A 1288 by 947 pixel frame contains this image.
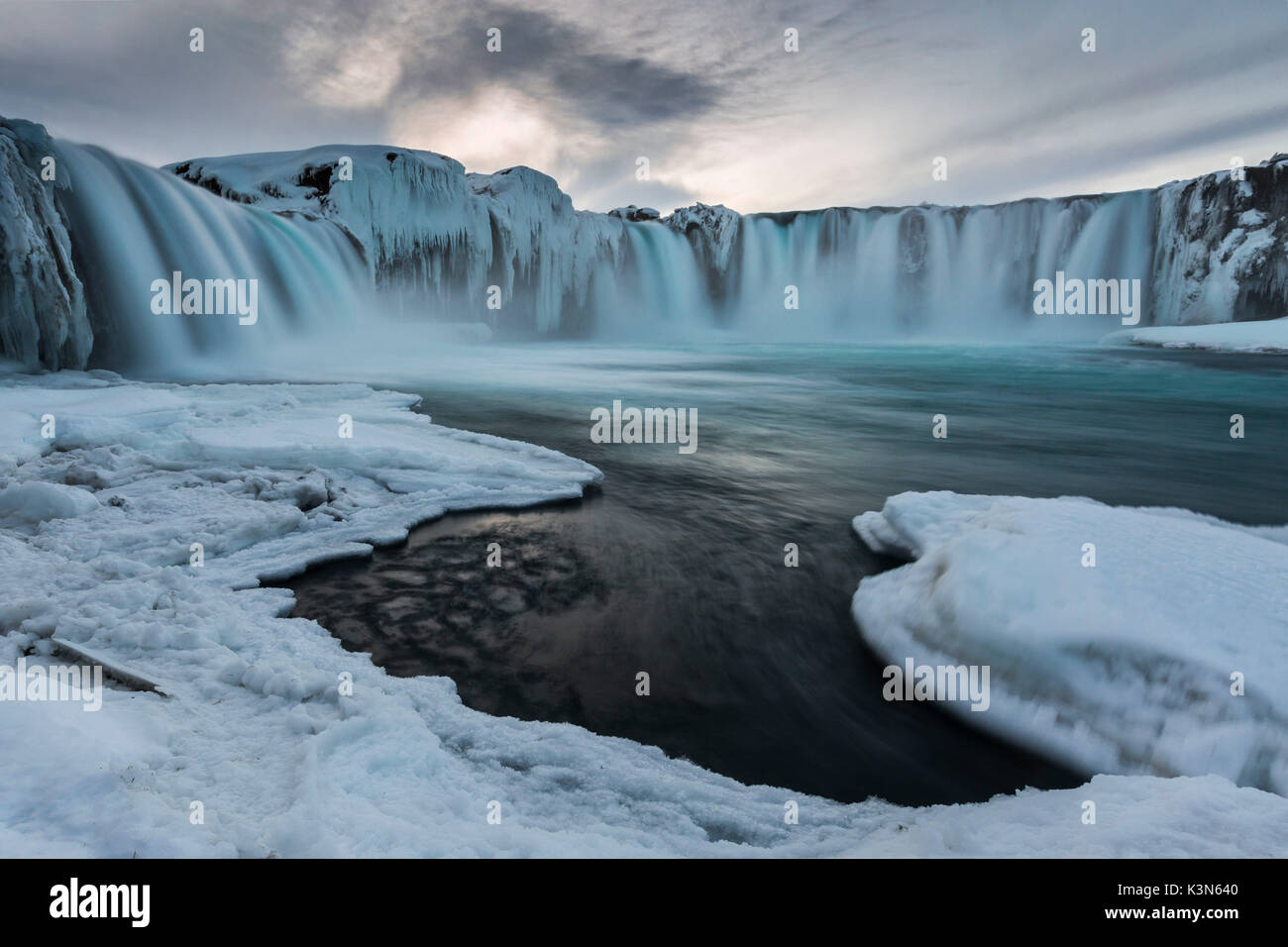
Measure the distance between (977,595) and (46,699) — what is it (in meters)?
4.20

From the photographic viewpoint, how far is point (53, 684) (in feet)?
7.89

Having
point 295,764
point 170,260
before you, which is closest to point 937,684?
point 295,764

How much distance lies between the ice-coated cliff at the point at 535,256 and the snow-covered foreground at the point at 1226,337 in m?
3.55

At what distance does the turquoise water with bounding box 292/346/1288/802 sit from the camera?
3.18 meters

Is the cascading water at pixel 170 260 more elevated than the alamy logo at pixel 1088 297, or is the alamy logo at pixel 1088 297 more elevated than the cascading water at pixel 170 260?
the alamy logo at pixel 1088 297

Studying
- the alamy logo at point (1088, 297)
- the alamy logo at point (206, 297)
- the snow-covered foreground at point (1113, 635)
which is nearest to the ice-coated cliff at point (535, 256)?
the alamy logo at point (206, 297)

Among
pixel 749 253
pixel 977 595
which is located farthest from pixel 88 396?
pixel 749 253

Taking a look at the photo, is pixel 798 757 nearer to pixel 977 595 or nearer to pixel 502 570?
pixel 977 595

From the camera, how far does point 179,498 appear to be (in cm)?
550

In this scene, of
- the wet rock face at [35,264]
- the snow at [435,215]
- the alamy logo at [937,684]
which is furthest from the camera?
the snow at [435,215]

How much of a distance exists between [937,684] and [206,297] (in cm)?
1807

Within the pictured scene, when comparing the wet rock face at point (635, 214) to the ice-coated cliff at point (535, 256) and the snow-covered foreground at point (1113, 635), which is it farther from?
the snow-covered foreground at point (1113, 635)
